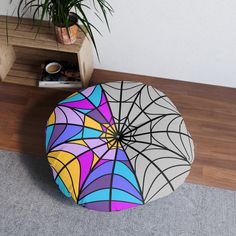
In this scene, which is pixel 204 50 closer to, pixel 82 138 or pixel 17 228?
pixel 82 138

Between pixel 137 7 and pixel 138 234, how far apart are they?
49.1 inches

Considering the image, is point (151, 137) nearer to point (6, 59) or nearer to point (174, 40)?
point (174, 40)

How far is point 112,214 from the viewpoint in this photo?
1652mm

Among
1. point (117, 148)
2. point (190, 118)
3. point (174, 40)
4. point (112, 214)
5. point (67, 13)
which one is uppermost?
point (67, 13)

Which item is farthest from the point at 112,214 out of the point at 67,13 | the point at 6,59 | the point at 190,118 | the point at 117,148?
the point at 6,59

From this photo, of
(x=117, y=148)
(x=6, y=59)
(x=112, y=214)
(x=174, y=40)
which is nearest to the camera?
(x=117, y=148)

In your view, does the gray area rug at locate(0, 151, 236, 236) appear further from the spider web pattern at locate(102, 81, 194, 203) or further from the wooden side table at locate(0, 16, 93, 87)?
the wooden side table at locate(0, 16, 93, 87)

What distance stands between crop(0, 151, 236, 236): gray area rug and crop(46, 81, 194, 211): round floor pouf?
21cm

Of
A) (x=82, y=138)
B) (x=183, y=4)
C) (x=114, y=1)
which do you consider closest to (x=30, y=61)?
(x=114, y=1)

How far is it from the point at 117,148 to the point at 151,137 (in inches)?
7.1

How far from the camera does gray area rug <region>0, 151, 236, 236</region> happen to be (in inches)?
63.2

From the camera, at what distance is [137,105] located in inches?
65.9

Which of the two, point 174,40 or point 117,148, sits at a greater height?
point 174,40

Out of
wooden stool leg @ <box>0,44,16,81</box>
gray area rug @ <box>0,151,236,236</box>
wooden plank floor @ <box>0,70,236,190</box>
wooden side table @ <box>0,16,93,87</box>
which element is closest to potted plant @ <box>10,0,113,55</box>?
wooden side table @ <box>0,16,93,87</box>
